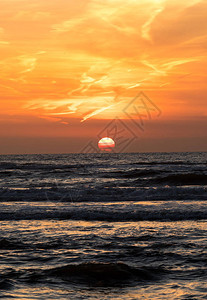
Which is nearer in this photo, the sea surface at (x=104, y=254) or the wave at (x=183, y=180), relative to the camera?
the sea surface at (x=104, y=254)

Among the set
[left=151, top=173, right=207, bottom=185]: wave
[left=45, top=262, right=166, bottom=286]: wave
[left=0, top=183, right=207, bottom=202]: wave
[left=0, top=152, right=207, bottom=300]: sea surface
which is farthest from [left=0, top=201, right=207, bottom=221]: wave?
[left=151, top=173, right=207, bottom=185]: wave

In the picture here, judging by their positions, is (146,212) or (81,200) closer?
(146,212)

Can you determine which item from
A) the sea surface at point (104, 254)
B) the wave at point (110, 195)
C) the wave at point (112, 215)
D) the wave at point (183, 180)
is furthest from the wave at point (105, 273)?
the wave at point (183, 180)

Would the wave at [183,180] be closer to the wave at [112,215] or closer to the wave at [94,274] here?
the wave at [112,215]

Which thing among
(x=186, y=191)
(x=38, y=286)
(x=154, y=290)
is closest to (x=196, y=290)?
(x=154, y=290)

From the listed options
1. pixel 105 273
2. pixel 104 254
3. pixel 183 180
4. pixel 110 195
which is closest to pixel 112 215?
pixel 104 254

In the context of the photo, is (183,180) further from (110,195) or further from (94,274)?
(94,274)

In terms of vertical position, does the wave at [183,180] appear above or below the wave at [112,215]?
below

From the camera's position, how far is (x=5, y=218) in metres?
12.8

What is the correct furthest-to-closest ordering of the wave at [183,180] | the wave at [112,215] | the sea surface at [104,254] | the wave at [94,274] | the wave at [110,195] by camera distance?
1. the wave at [183,180]
2. the wave at [110,195]
3. the wave at [112,215]
4. the wave at [94,274]
5. the sea surface at [104,254]

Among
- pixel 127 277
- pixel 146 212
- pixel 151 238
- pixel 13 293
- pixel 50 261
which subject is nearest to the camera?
pixel 13 293

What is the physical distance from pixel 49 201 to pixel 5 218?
5585 mm

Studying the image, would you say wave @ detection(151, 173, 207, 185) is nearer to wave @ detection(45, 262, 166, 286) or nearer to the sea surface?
the sea surface

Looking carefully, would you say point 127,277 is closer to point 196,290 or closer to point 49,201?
point 196,290
